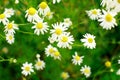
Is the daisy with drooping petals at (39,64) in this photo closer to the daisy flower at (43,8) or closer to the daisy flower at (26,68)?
the daisy flower at (26,68)

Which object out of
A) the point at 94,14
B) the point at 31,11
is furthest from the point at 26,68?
the point at 94,14

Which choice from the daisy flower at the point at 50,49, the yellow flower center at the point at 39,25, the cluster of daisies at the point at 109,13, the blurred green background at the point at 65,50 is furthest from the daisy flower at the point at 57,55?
the cluster of daisies at the point at 109,13

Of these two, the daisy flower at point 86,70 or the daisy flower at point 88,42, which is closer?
the daisy flower at point 88,42

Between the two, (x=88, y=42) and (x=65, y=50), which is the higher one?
(x=65, y=50)

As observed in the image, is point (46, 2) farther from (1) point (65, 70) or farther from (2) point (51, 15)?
(1) point (65, 70)

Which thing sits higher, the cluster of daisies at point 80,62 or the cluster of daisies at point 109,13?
the cluster of daisies at point 80,62

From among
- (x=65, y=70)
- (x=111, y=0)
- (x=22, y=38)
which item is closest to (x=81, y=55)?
(x=65, y=70)

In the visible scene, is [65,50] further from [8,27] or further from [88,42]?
[8,27]

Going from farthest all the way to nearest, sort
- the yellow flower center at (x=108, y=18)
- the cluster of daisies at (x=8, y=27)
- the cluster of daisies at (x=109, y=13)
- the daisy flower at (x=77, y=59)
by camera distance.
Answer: the daisy flower at (x=77, y=59) < the cluster of daisies at (x=8, y=27) < the yellow flower center at (x=108, y=18) < the cluster of daisies at (x=109, y=13)
